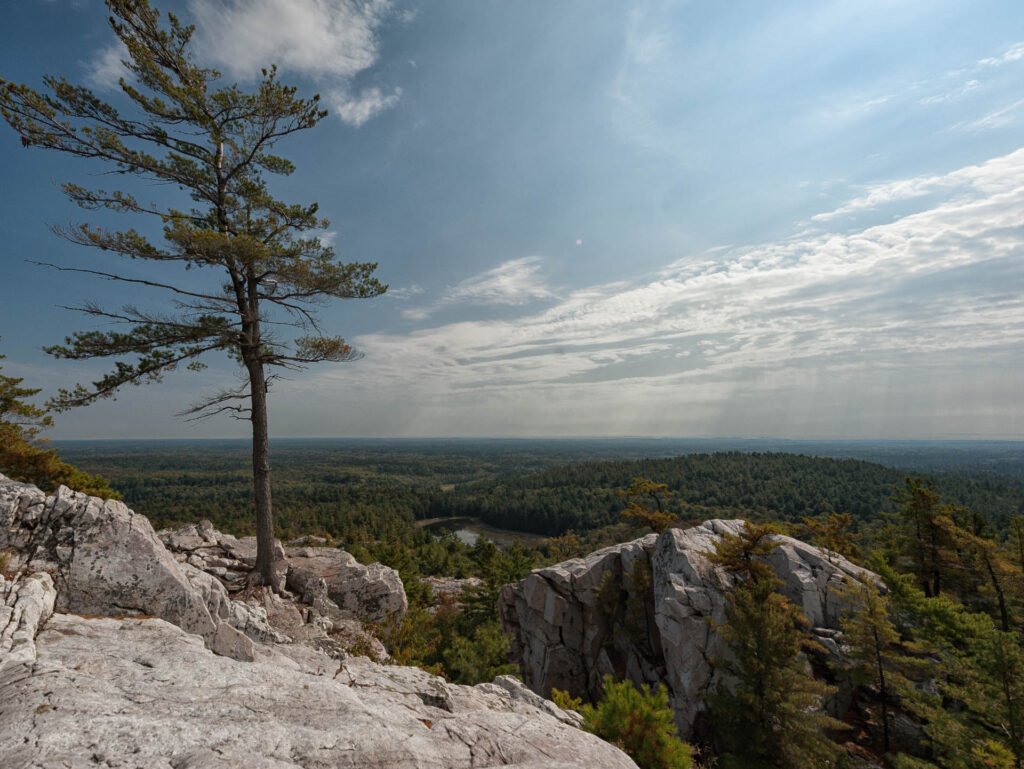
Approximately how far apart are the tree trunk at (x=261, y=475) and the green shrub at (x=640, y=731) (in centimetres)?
986

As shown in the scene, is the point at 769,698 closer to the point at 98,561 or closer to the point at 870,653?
the point at 870,653

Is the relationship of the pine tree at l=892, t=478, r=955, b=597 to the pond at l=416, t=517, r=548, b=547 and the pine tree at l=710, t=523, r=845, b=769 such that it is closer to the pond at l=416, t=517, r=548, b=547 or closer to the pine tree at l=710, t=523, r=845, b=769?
the pine tree at l=710, t=523, r=845, b=769

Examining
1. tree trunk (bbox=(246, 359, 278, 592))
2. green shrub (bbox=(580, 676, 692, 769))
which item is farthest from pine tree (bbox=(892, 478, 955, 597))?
tree trunk (bbox=(246, 359, 278, 592))

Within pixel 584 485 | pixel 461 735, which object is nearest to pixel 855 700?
pixel 461 735

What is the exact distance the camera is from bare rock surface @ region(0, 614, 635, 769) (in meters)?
3.58

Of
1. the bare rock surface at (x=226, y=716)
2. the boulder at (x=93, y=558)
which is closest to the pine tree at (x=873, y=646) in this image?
the bare rock surface at (x=226, y=716)

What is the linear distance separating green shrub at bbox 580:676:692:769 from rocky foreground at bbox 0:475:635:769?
34.0 inches

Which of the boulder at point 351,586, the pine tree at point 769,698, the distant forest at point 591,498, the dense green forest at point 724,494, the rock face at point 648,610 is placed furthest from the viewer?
the dense green forest at point 724,494

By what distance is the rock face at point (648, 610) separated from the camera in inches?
728

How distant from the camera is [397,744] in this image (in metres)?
4.89

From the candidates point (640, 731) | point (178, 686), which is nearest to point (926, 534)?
point (640, 731)

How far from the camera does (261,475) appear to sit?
39.2 ft

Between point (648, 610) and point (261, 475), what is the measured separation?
21.4m

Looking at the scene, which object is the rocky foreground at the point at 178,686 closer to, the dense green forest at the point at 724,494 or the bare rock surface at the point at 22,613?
the bare rock surface at the point at 22,613
